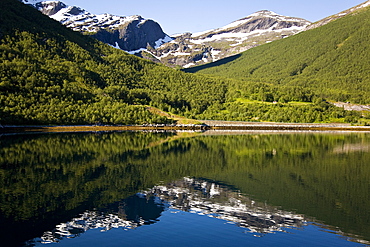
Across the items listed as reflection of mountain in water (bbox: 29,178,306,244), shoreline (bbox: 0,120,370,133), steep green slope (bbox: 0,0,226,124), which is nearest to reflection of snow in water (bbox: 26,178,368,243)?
reflection of mountain in water (bbox: 29,178,306,244)

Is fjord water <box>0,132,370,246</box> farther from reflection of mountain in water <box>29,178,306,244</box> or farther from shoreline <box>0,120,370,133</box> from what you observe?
shoreline <box>0,120,370,133</box>

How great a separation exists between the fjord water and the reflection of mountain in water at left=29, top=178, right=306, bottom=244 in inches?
3.2

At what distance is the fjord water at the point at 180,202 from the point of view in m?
25.7

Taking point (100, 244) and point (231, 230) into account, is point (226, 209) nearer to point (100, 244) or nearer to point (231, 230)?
point (231, 230)

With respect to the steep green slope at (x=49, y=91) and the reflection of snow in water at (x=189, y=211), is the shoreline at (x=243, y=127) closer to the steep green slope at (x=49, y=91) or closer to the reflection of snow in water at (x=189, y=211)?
the steep green slope at (x=49, y=91)

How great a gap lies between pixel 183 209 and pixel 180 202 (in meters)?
2.15

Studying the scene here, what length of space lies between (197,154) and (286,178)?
25.1 m

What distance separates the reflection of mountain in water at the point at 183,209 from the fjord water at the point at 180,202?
8 cm

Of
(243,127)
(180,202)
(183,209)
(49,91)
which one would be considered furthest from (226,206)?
(243,127)

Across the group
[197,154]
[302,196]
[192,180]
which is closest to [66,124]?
[197,154]

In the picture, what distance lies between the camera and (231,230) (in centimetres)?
2719

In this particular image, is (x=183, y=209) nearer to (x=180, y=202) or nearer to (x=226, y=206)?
(x=180, y=202)

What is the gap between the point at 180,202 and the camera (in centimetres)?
3456

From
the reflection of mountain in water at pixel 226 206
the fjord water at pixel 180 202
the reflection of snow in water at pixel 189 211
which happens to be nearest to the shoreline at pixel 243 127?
the fjord water at pixel 180 202
